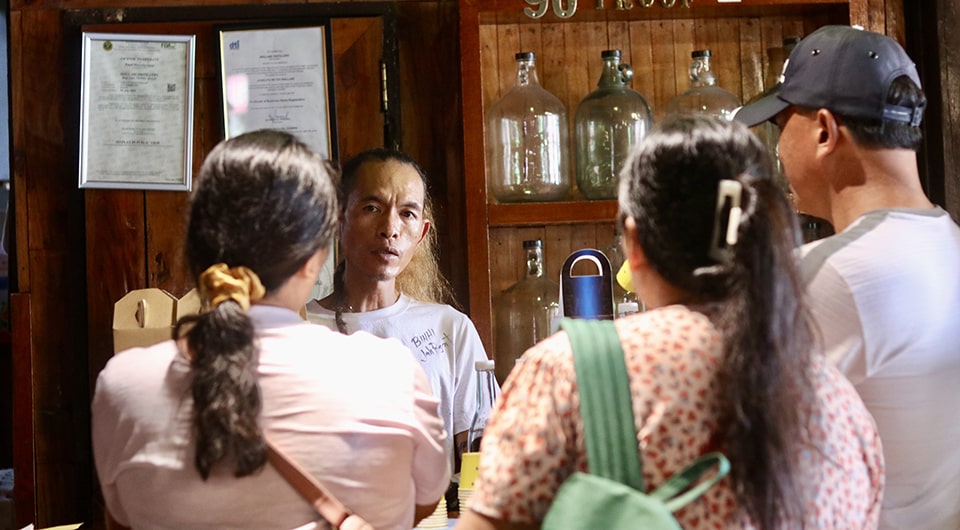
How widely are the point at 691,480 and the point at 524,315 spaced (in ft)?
5.25

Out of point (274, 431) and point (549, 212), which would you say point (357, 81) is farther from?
point (274, 431)

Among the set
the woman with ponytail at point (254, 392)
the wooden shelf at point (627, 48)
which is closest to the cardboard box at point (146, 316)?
the wooden shelf at point (627, 48)

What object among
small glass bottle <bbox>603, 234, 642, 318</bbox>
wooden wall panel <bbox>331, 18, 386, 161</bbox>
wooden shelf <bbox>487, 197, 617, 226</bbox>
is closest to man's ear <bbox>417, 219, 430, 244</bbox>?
wooden shelf <bbox>487, 197, 617, 226</bbox>

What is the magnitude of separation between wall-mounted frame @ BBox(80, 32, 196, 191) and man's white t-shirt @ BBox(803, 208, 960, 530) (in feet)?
5.68

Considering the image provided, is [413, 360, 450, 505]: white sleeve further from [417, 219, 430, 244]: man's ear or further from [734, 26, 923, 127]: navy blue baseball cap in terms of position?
[417, 219, 430, 244]: man's ear

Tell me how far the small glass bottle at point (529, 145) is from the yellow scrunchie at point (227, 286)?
4.63 ft

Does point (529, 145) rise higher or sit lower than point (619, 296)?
higher

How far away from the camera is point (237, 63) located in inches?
103

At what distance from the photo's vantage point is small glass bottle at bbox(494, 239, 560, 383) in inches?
98.5

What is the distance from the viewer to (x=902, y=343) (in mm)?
1292

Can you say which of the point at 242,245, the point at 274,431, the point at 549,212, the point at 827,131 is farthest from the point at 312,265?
the point at 549,212

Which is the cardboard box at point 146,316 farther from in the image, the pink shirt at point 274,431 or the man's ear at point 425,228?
the pink shirt at point 274,431

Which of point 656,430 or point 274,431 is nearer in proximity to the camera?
point 656,430

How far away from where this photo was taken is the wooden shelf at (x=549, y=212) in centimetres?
247
